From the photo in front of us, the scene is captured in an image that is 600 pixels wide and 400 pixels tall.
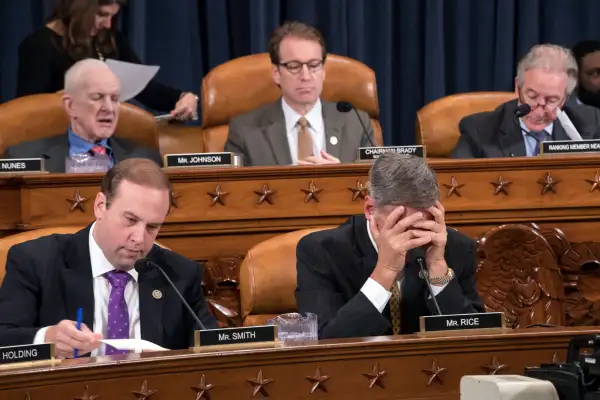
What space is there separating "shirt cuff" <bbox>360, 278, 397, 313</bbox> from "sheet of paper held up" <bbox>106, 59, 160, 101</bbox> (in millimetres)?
2046

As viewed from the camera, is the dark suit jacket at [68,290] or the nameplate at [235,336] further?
the dark suit jacket at [68,290]

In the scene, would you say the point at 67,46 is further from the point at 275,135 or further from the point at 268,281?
the point at 268,281

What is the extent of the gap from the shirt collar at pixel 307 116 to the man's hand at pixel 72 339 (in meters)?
2.17

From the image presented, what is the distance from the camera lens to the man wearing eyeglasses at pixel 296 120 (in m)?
4.72

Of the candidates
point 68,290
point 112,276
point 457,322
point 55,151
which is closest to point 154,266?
point 112,276

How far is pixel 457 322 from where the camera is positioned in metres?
2.78

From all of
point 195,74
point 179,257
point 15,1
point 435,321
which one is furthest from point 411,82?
point 435,321

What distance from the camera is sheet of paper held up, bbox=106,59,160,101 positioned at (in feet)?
16.1

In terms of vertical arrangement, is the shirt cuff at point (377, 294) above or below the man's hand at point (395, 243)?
below

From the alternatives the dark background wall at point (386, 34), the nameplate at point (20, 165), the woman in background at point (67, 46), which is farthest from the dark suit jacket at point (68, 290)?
the dark background wall at point (386, 34)

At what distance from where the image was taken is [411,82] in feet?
20.2

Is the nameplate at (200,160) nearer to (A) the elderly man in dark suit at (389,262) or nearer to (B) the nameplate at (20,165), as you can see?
(B) the nameplate at (20,165)

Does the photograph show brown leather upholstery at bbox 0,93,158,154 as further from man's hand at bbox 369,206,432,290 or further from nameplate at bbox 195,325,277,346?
nameplate at bbox 195,325,277,346

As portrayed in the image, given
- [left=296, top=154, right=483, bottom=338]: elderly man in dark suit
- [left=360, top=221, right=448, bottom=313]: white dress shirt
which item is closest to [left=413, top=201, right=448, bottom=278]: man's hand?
[left=296, top=154, right=483, bottom=338]: elderly man in dark suit
